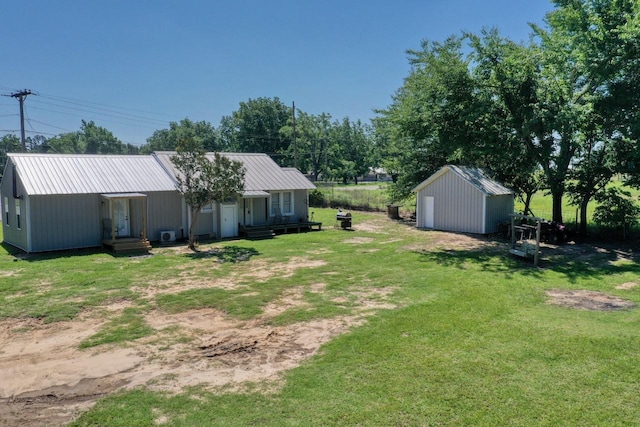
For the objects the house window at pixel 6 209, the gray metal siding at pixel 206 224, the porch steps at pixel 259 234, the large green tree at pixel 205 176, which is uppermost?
the large green tree at pixel 205 176

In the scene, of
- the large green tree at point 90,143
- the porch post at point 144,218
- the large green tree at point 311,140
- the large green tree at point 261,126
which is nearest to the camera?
the porch post at point 144,218

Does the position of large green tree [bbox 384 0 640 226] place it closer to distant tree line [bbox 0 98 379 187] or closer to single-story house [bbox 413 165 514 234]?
single-story house [bbox 413 165 514 234]

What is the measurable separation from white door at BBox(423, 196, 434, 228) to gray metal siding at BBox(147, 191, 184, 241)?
43.2ft

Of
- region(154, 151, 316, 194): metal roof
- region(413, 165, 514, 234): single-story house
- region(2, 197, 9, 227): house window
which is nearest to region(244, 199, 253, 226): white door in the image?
region(154, 151, 316, 194): metal roof

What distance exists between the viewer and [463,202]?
23.5 meters

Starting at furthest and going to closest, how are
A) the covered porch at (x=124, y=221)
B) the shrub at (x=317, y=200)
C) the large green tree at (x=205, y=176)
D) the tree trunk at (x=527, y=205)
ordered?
the shrub at (x=317, y=200) → the tree trunk at (x=527, y=205) → the covered porch at (x=124, y=221) → the large green tree at (x=205, y=176)

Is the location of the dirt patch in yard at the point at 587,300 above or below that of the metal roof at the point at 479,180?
below

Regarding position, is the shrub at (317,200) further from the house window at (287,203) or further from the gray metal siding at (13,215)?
the gray metal siding at (13,215)

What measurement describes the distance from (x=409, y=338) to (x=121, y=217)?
49.3 ft

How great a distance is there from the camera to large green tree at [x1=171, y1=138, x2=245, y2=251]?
1770 centimetres

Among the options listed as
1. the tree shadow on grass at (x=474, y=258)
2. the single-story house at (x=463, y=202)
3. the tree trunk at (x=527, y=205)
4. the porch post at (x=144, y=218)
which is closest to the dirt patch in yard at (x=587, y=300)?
the tree shadow on grass at (x=474, y=258)

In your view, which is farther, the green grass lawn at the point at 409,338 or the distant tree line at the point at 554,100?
the distant tree line at the point at 554,100

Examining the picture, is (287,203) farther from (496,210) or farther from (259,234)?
(496,210)

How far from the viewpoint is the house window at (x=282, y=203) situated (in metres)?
24.1
